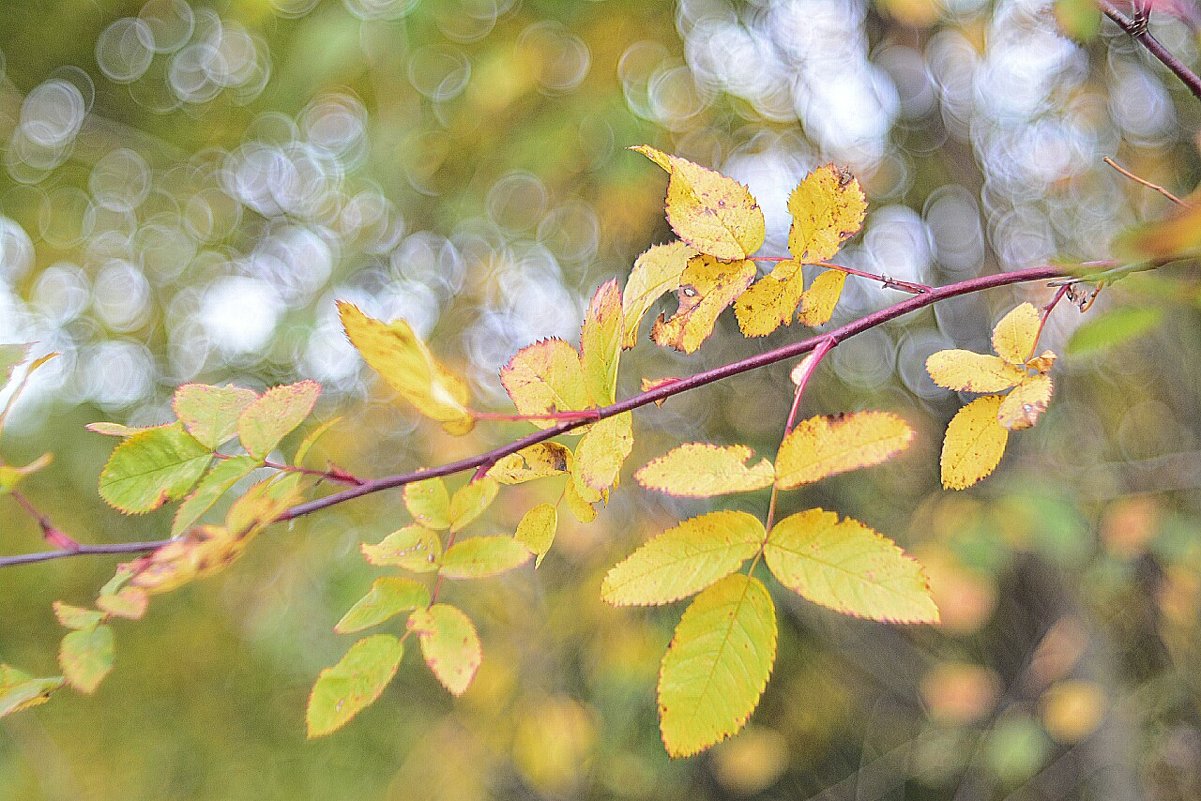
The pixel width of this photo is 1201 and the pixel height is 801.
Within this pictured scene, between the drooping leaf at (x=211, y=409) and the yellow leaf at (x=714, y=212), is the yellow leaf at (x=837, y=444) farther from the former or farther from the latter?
the drooping leaf at (x=211, y=409)

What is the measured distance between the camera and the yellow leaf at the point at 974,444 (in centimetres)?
43

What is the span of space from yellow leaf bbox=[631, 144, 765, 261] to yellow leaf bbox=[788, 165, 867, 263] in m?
0.02

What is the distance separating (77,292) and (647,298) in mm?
2674

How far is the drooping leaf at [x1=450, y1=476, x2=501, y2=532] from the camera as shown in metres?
Answer: 0.45

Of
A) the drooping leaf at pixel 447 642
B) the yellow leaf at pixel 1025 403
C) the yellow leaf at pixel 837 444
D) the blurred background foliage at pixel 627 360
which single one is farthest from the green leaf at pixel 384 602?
the blurred background foliage at pixel 627 360

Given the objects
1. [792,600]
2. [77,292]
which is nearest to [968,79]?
[792,600]

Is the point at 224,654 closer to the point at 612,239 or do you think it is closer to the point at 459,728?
the point at 459,728

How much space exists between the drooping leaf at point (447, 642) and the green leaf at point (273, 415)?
125mm

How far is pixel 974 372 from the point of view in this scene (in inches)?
17.0

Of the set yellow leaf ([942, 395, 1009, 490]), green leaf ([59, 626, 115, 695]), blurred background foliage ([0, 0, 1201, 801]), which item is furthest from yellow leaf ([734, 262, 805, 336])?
blurred background foliage ([0, 0, 1201, 801])

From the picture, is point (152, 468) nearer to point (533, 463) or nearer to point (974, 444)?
point (533, 463)

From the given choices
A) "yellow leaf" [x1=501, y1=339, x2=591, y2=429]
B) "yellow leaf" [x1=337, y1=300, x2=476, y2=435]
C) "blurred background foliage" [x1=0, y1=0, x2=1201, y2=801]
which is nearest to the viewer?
"yellow leaf" [x1=337, y1=300, x2=476, y2=435]

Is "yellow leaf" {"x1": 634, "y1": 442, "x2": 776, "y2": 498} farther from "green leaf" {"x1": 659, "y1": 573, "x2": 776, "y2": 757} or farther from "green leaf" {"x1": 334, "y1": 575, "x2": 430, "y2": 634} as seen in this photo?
"green leaf" {"x1": 334, "y1": 575, "x2": 430, "y2": 634}

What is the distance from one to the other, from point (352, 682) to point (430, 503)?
10cm
